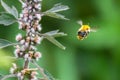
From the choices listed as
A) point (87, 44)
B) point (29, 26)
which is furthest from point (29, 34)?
point (87, 44)

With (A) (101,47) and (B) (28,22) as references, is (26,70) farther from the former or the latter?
(A) (101,47)

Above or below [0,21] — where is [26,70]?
below

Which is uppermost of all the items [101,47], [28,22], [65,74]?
[101,47]

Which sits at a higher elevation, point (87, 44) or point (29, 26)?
point (87, 44)

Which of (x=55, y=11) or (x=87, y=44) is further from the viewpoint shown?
(x=87, y=44)

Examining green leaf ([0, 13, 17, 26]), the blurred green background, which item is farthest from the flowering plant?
the blurred green background

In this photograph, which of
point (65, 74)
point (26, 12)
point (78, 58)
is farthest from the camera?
point (78, 58)

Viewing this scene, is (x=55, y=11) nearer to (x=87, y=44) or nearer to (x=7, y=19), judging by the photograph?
(x=7, y=19)

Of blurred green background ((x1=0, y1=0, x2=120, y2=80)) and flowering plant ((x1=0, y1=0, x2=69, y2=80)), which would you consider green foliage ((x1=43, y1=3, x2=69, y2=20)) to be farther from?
blurred green background ((x1=0, y1=0, x2=120, y2=80))

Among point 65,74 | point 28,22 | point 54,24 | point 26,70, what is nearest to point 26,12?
point 28,22

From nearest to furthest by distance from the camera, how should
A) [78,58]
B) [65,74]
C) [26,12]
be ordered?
[26,12] → [65,74] → [78,58]
